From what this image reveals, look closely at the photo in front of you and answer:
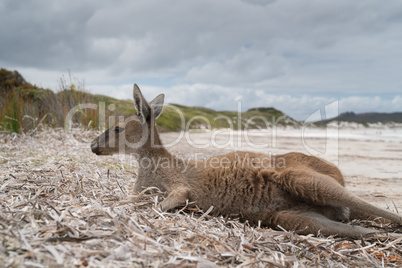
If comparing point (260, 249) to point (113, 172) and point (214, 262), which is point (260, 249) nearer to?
point (214, 262)

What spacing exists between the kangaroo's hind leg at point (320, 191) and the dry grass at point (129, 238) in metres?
0.34

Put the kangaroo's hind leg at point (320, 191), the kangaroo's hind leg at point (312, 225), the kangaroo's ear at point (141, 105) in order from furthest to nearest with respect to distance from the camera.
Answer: the kangaroo's ear at point (141, 105) → the kangaroo's hind leg at point (312, 225) → the kangaroo's hind leg at point (320, 191)

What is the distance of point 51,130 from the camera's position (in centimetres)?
990

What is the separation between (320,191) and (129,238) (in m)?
2.08

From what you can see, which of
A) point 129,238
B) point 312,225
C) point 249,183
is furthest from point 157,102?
point 312,225

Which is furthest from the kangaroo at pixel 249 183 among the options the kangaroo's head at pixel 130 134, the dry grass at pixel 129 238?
the dry grass at pixel 129 238

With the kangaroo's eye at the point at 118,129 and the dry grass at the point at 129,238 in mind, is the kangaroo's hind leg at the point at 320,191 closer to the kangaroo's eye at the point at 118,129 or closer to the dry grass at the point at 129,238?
the dry grass at the point at 129,238

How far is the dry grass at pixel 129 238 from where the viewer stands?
6.93ft

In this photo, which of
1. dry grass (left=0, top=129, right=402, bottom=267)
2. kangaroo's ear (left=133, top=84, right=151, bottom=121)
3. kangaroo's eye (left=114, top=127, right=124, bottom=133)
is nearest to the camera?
dry grass (left=0, top=129, right=402, bottom=267)

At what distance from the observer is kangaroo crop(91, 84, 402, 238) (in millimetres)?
3404

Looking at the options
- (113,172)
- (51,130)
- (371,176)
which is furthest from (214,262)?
(51,130)

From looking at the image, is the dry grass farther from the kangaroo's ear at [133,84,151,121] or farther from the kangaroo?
the kangaroo's ear at [133,84,151,121]

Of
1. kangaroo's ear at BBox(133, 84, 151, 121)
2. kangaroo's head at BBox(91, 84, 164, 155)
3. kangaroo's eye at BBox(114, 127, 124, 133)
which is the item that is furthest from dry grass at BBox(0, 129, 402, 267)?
kangaroo's ear at BBox(133, 84, 151, 121)

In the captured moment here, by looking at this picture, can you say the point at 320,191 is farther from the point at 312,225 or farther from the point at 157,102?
the point at 157,102
